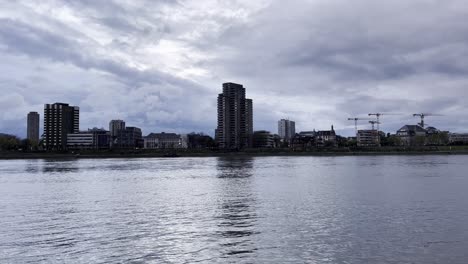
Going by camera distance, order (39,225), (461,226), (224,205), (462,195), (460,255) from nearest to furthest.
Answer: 1. (460,255)
2. (461,226)
3. (39,225)
4. (224,205)
5. (462,195)

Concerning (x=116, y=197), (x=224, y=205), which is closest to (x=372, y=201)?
(x=224, y=205)

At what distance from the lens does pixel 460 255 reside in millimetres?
20562

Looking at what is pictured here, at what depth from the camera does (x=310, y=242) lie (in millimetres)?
23797

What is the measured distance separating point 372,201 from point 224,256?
81.9ft

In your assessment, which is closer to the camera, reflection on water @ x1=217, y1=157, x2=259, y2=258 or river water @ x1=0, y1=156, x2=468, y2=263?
river water @ x1=0, y1=156, x2=468, y2=263

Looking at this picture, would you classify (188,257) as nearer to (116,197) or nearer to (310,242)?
(310,242)

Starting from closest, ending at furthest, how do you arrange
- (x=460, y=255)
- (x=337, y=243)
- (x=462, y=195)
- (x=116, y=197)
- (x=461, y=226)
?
(x=460, y=255)
(x=337, y=243)
(x=461, y=226)
(x=462, y=195)
(x=116, y=197)

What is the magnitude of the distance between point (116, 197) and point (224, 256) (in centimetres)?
3055

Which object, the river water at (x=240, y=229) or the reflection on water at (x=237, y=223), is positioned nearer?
the river water at (x=240, y=229)

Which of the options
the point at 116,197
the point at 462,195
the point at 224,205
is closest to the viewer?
the point at 224,205

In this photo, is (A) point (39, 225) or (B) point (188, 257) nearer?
(B) point (188, 257)

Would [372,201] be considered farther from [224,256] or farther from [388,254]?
[224,256]

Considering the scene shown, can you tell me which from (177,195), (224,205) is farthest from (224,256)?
(177,195)

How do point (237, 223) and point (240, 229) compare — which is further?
point (237, 223)
